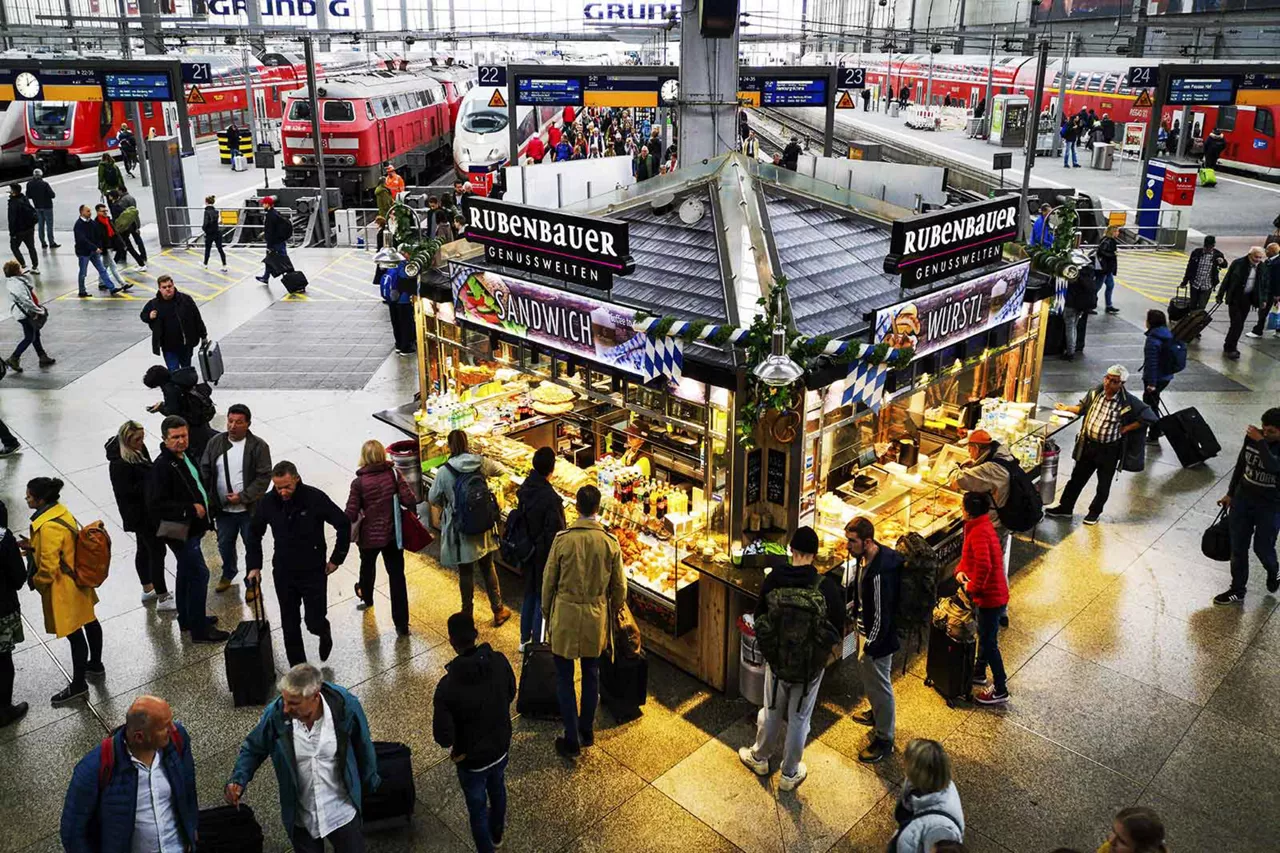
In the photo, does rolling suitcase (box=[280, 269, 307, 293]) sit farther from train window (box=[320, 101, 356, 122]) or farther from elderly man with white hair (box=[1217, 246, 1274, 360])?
elderly man with white hair (box=[1217, 246, 1274, 360])

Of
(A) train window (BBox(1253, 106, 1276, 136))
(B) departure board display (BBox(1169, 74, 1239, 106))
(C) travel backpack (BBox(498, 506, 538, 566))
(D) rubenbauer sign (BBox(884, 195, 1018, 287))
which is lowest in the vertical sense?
(C) travel backpack (BBox(498, 506, 538, 566))

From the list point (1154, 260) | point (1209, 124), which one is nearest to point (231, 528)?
point (1154, 260)

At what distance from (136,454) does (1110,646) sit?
304 inches

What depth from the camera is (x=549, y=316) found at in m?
8.21

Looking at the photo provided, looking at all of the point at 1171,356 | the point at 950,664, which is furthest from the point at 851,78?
the point at 950,664

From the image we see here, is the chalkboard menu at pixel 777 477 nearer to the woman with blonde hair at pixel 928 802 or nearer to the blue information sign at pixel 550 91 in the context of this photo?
the woman with blonde hair at pixel 928 802

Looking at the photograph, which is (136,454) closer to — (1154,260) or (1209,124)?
(1154,260)

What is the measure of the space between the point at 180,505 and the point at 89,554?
836 millimetres

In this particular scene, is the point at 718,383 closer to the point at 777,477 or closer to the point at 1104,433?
the point at 777,477

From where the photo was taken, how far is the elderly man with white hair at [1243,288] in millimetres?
14641

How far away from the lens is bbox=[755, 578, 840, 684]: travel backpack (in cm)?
570

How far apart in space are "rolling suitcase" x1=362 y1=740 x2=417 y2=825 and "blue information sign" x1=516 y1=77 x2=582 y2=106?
19960mm

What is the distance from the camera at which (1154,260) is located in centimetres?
2167

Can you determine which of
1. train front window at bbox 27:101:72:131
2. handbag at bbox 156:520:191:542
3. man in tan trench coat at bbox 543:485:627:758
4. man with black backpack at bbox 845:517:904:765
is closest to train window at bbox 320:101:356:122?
train front window at bbox 27:101:72:131
